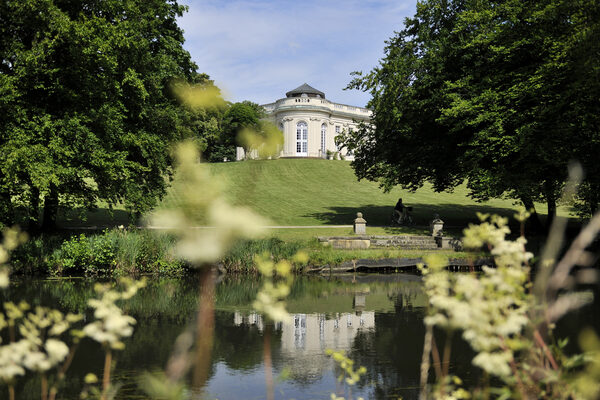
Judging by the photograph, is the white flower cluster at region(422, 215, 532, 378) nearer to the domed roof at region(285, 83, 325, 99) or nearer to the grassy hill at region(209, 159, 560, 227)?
the grassy hill at region(209, 159, 560, 227)

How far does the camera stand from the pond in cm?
745

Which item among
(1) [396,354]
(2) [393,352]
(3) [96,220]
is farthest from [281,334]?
(3) [96,220]

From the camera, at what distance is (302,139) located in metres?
71.4

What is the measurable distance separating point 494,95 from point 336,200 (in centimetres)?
2127

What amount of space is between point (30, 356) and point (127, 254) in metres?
16.3

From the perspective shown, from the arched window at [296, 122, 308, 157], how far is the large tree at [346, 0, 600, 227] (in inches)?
1584

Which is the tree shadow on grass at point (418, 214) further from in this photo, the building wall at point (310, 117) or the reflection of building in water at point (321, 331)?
the building wall at point (310, 117)

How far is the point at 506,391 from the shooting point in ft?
8.53

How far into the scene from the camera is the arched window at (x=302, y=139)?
70.7 metres

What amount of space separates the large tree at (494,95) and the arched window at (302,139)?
4022 centimetres

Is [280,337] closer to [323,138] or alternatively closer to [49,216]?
[49,216]

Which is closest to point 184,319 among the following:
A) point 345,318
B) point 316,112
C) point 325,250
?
point 345,318

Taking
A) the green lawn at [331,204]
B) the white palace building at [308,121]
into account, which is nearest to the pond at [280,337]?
the green lawn at [331,204]

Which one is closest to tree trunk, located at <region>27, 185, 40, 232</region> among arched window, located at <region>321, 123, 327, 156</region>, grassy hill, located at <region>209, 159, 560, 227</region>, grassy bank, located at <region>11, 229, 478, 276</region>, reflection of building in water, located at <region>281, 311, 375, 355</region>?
grassy bank, located at <region>11, 229, 478, 276</region>
